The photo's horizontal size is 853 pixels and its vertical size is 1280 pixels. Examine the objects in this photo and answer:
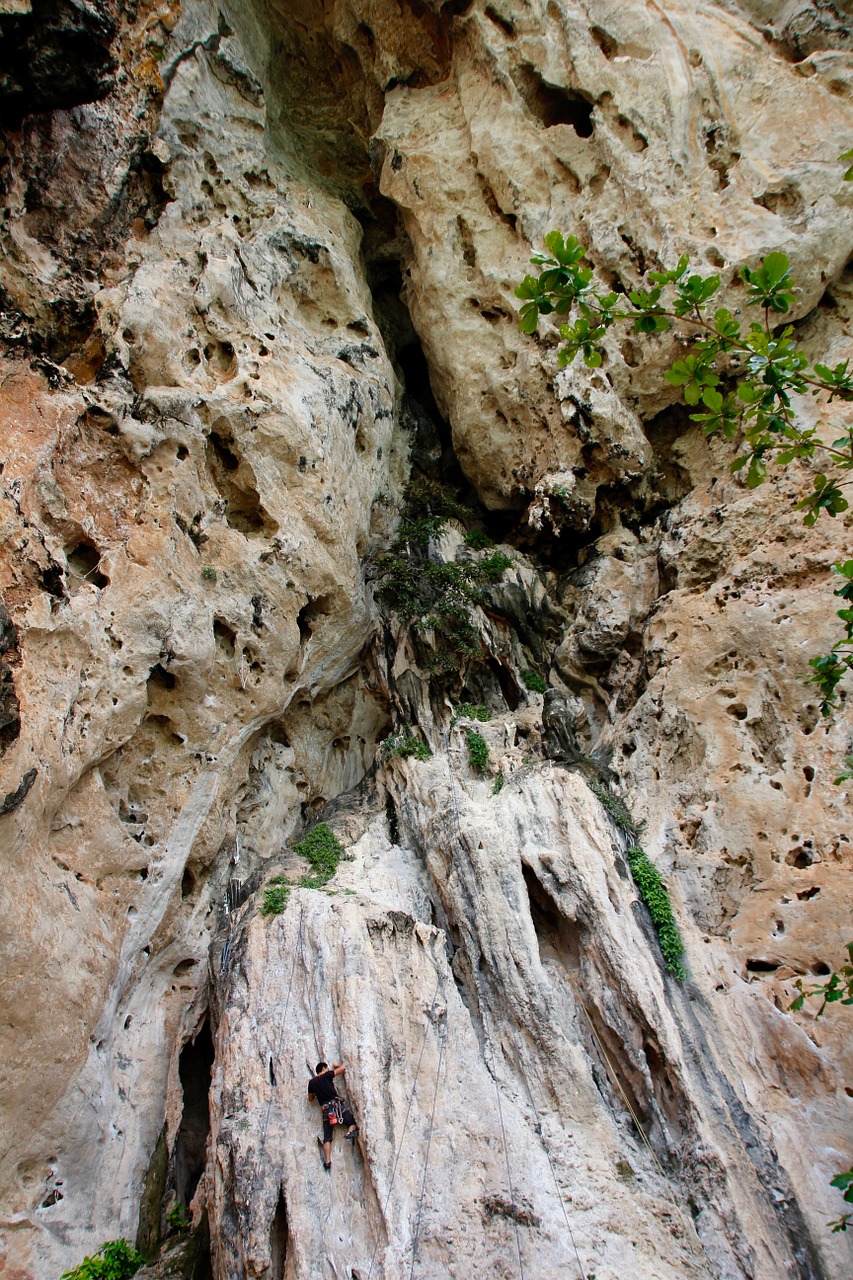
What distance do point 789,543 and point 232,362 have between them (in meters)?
8.18

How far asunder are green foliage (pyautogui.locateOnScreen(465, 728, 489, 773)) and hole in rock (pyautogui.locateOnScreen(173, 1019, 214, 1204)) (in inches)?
179

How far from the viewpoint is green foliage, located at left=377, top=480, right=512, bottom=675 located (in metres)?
11.6

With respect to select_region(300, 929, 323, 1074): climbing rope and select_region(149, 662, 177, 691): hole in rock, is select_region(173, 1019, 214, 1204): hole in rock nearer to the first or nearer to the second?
select_region(300, 929, 323, 1074): climbing rope

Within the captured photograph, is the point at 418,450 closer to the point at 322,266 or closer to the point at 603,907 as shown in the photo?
the point at 322,266

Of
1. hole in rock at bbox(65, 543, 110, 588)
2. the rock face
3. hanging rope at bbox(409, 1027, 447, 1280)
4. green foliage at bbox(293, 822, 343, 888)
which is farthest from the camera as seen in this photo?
green foliage at bbox(293, 822, 343, 888)

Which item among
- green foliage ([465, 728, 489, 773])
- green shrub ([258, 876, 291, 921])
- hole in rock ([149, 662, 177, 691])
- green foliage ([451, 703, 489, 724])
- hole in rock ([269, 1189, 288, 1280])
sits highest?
green foliage ([451, 703, 489, 724])

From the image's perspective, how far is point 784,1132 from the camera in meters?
6.53

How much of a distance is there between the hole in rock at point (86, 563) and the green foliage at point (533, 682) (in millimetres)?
6332

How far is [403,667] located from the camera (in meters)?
11.5

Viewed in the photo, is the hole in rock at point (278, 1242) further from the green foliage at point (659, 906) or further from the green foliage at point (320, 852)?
the green foliage at point (659, 906)

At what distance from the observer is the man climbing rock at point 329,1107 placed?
6641mm

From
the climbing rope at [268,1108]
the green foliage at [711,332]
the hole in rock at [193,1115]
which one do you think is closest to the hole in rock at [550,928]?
the climbing rope at [268,1108]

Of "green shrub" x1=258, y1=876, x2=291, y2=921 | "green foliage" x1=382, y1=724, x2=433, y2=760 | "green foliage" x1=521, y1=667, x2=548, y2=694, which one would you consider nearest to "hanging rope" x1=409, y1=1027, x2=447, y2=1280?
"green shrub" x1=258, y1=876, x2=291, y2=921

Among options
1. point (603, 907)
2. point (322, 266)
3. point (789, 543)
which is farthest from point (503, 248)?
point (603, 907)
